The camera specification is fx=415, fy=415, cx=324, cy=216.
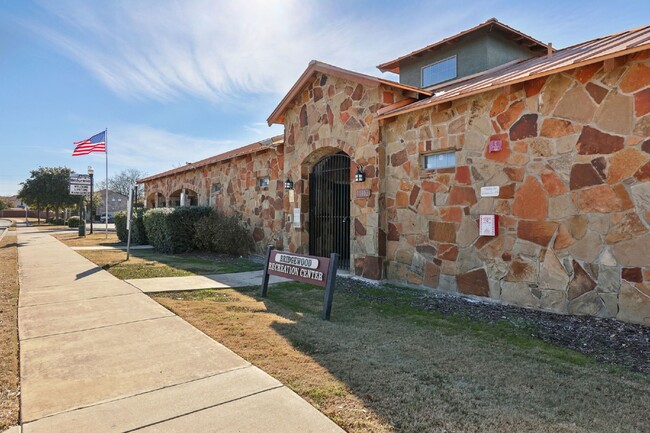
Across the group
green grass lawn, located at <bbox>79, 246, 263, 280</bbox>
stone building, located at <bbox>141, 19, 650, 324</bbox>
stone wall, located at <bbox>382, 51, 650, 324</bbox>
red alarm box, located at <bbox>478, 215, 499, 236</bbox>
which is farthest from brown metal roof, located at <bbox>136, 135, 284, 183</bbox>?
red alarm box, located at <bbox>478, 215, 499, 236</bbox>

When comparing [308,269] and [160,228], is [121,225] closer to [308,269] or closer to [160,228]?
[160,228]

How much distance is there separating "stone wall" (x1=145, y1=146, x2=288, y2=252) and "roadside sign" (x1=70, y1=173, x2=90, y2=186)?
13304 millimetres

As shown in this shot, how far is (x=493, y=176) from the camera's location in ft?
22.2

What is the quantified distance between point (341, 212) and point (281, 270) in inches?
169

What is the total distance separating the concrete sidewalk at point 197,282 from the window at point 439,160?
3773 mm

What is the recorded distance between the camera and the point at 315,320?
5.55 m

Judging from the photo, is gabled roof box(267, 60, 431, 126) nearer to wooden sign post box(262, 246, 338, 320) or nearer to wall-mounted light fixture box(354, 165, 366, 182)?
wall-mounted light fixture box(354, 165, 366, 182)

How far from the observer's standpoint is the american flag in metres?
21.4

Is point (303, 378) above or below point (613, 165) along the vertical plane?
below

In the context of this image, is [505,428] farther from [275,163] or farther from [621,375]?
[275,163]

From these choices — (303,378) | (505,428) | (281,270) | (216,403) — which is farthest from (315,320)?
(505,428)

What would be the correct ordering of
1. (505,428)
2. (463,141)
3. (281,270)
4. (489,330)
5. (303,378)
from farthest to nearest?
(463,141), (281,270), (489,330), (303,378), (505,428)

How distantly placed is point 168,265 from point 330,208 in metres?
4.41

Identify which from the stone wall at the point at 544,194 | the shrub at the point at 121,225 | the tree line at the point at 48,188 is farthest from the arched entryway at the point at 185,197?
the tree line at the point at 48,188
